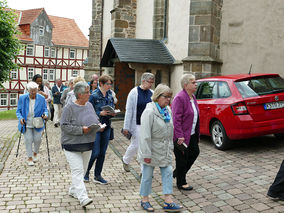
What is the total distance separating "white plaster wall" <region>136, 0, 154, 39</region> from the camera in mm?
16734

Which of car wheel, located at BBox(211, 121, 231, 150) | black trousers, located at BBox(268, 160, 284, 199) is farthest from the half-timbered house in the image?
black trousers, located at BBox(268, 160, 284, 199)

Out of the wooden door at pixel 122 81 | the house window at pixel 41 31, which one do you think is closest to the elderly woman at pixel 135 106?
the wooden door at pixel 122 81

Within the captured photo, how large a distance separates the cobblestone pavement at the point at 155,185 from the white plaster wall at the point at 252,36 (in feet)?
12.1

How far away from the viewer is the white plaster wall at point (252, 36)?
35.6 feet

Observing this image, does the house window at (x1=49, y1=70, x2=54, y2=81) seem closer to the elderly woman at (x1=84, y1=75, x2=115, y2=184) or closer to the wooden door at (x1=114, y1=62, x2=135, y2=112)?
the wooden door at (x1=114, y1=62, x2=135, y2=112)

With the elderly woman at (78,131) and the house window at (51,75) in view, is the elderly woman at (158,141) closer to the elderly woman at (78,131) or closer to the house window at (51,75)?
the elderly woman at (78,131)

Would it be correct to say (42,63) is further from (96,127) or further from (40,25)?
(96,127)

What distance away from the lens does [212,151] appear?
323 inches

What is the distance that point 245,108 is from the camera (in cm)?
748

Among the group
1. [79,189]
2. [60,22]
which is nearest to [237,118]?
[79,189]

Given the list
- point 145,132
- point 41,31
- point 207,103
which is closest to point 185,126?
point 145,132

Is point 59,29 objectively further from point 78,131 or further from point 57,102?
point 78,131

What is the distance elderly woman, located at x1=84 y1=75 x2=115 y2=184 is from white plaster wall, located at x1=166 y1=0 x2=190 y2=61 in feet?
25.7

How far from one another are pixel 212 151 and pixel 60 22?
165ft
